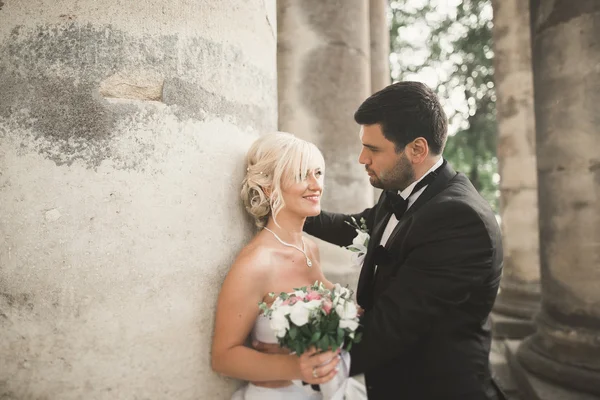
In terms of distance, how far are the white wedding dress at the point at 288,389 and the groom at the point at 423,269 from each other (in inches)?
3.0

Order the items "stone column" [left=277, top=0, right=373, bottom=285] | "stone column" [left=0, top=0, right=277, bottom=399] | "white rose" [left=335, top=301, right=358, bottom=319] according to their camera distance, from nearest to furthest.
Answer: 1. "stone column" [left=0, top=0, right=277, bottom=399]
2. "white rose" [left=335, top=301, right=358, bottom=319]
3. "stone column" [left=277, top=0, right=373, bottom=285]

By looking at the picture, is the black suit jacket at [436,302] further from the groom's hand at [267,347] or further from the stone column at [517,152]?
the stone column at [517,152]

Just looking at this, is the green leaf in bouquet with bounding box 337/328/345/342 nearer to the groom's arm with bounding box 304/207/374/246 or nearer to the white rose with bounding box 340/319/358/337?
the white rose with bounding box 340/319/358/337

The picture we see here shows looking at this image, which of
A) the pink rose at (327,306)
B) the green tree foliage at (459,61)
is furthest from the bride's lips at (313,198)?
the green tree foliage at (459,61)

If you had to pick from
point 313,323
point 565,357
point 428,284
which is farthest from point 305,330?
point 565,357

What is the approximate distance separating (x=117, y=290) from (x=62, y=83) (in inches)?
32.4

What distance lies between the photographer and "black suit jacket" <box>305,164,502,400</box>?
201 centimetres

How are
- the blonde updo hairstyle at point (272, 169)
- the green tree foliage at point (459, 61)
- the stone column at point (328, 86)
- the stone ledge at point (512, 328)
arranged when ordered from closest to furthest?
the blonde updo hairstyle at point (272, 169) → the stone column at point (328, 86) → the stone ledge at point (512, 328) → the green tree foliage at point (459, 61)

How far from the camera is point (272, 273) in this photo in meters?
2.19

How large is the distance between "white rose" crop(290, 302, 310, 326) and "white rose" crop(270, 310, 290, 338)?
32 mm

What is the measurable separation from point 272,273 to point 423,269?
0.73 m

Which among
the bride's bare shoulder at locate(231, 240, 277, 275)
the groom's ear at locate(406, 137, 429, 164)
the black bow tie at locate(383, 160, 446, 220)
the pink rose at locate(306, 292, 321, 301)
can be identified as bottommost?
the pink rose at locate(306, 292, 321, 301)

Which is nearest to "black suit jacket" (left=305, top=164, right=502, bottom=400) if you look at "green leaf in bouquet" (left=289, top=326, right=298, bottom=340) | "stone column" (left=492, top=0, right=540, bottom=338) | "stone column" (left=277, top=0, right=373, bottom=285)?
"green leaf in bouquet" (left=289, top=326, right=298, bottom=340)

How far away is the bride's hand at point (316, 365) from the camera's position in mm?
1757
